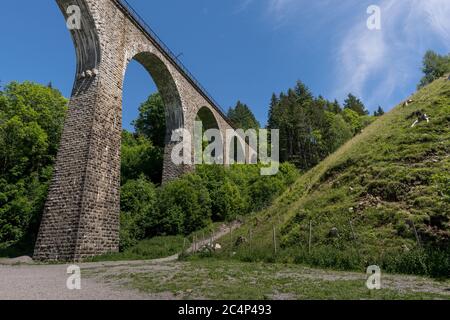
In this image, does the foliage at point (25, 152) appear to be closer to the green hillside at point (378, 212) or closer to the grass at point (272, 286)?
the green hillside at point (378, 212)

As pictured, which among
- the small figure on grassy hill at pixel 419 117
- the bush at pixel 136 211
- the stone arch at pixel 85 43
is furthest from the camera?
the small figure on grassy hill at pixel 419 117

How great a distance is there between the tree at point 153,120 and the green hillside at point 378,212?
50.2ft

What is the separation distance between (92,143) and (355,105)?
6185 centimetres

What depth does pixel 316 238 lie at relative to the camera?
39.9ft

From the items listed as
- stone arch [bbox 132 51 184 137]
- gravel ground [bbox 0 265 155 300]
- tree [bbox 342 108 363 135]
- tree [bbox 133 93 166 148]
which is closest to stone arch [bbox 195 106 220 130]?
tree [bbox 133 93 166 148]

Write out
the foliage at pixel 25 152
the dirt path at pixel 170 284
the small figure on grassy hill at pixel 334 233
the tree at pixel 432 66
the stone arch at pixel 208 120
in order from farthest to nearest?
the tree at pixel 432 66 → the stone arch at pixel 208 120 → the foliage at pixel 25 152 → the small figure on grassy hill at pixel 334 233 → the dirt path at pixel 170 284

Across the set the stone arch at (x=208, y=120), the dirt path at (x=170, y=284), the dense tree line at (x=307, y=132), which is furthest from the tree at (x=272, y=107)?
the dirt path at (x=170, y=284)

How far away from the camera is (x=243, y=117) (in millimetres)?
57188

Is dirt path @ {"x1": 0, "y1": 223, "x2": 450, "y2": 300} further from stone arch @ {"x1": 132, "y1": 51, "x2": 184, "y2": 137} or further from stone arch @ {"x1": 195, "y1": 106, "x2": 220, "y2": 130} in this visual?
stone arch @ {"x1": 195, "y1": 106, "x2": 220, "y2": 130}

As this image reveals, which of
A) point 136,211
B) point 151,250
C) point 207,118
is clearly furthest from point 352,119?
point 151,250

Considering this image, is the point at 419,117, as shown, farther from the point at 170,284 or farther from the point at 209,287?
the point at 170,284

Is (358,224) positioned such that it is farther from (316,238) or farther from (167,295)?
(167,295)

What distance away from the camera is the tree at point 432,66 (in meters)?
50.6

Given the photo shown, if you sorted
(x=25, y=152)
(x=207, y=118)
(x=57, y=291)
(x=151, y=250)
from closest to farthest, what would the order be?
1. (x=57, y=291)
2. (x=151, y=250)
3. (x=25, y=152)
4. (x=207, y=118)
